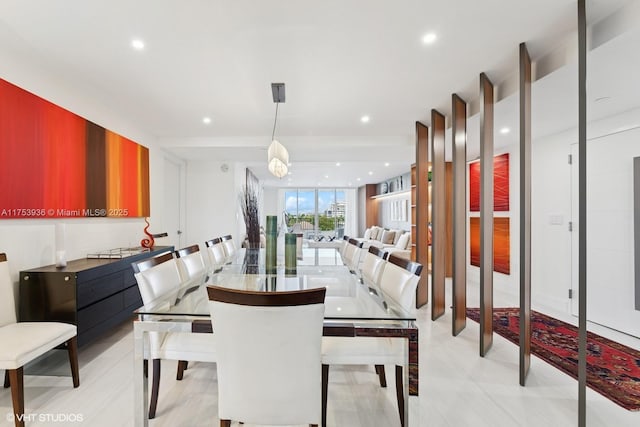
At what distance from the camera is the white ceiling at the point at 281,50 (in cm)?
182

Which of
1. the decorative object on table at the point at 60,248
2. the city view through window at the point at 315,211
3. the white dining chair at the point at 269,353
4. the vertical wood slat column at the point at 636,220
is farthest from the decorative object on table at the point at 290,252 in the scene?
the city view through window at the point at 315,211

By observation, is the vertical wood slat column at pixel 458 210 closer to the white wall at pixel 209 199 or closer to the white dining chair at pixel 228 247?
the white dining chair at pixel 228 247

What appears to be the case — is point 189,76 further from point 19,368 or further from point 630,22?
point 630,22

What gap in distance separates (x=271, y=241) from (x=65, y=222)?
6.65 ft

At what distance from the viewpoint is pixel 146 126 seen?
13.6 feet

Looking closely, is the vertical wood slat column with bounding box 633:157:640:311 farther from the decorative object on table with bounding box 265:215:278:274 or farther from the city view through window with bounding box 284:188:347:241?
the city view through window with bounding box 284:188:347:241

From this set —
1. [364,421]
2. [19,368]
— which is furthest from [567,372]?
[19,368]

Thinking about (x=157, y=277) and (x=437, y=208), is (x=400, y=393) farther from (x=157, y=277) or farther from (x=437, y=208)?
(x=437, y=208)

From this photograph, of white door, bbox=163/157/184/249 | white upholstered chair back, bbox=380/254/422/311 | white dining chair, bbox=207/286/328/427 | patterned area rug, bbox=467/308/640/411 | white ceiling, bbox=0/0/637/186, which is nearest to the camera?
white dining chair, bbox=207/286/328/427

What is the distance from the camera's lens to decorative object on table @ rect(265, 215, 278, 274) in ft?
7.99

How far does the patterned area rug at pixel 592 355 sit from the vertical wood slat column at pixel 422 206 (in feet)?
2.18

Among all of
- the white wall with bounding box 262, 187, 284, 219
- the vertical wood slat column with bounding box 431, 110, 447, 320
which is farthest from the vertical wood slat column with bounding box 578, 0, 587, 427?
the white wall with bounding box 262, 187, 284, 219

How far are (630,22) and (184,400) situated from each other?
352 centimetres

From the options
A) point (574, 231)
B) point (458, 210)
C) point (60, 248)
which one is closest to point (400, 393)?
point (458, 210)
